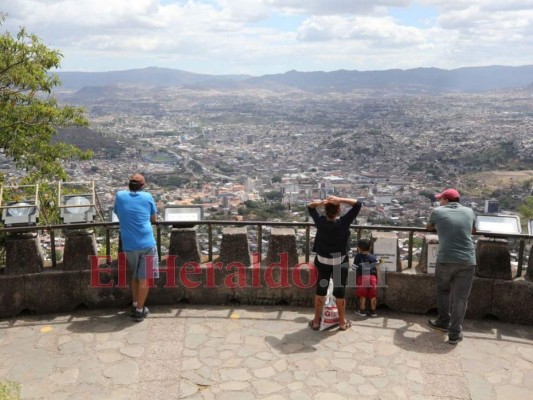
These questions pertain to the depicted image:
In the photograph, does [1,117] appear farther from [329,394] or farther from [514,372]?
[514,372]

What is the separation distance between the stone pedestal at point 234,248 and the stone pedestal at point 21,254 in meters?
2.37

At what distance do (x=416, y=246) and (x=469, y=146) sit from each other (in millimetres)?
59814

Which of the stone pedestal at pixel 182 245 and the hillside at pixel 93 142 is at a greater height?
the stone pedestal at pixel 182 245

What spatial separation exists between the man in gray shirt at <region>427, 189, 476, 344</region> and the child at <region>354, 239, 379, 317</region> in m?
0.82

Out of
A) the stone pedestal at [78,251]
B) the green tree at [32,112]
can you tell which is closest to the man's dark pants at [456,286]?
the stone pedestal at [78,251]

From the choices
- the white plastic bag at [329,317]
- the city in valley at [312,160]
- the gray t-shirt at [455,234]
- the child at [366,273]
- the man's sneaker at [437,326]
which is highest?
the gray t-shirt at [455,234]

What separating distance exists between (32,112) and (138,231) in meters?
6.09

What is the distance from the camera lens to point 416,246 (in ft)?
37.0

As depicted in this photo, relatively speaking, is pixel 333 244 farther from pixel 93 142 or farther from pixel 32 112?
pixel 93 142

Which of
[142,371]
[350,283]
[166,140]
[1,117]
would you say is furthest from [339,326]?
[166,140]

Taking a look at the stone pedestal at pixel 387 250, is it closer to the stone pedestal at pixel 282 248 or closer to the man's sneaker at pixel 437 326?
the man's sneaker at pixel 437 326

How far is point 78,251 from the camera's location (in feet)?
22.3

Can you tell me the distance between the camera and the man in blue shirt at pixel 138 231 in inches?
247

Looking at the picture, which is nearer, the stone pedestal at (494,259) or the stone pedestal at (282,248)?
the stone pedestal at (494,259)
